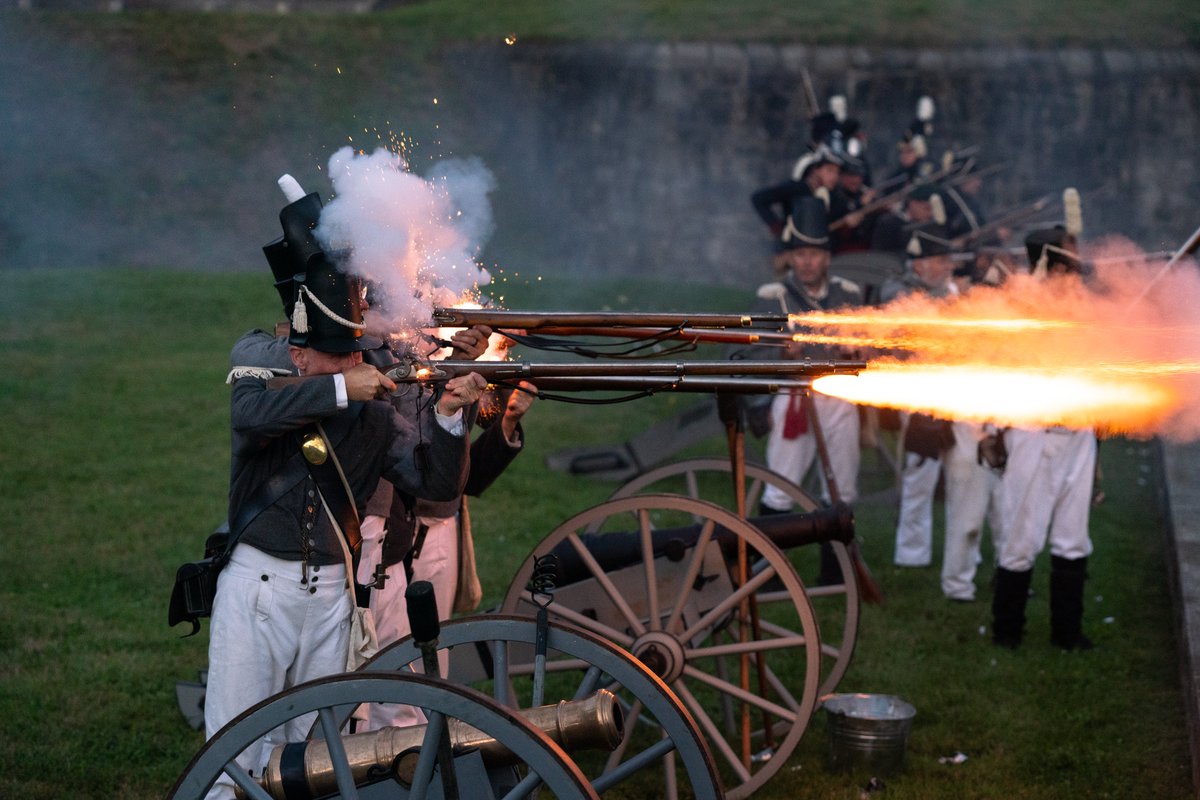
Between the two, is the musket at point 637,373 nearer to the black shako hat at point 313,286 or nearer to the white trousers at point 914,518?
the black shako hat at point 313,286

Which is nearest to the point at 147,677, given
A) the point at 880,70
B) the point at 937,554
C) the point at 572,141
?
the point at 937,554

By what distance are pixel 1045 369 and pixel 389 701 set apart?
3662 millimetres

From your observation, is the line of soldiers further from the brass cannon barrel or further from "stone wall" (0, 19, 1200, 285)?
"stone wall" (0, 19, 1200, 285)

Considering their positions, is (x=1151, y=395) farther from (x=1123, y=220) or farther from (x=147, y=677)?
(x=1123, y=220)

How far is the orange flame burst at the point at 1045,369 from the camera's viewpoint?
589 cm

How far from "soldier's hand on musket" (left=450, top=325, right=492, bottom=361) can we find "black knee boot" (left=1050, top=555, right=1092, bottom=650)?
14.4ft

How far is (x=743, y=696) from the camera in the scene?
5.68 m

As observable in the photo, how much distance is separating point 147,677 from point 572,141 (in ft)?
55.1

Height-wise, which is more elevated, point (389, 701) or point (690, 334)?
point (690, 334)

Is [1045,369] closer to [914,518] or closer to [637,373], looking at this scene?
[637,373]

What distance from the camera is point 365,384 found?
4.37 metres

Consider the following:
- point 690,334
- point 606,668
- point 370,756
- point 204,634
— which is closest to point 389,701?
point 370,756

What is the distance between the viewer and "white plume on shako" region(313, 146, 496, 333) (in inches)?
176

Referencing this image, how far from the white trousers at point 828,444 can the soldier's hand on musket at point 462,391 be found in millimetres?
5127
